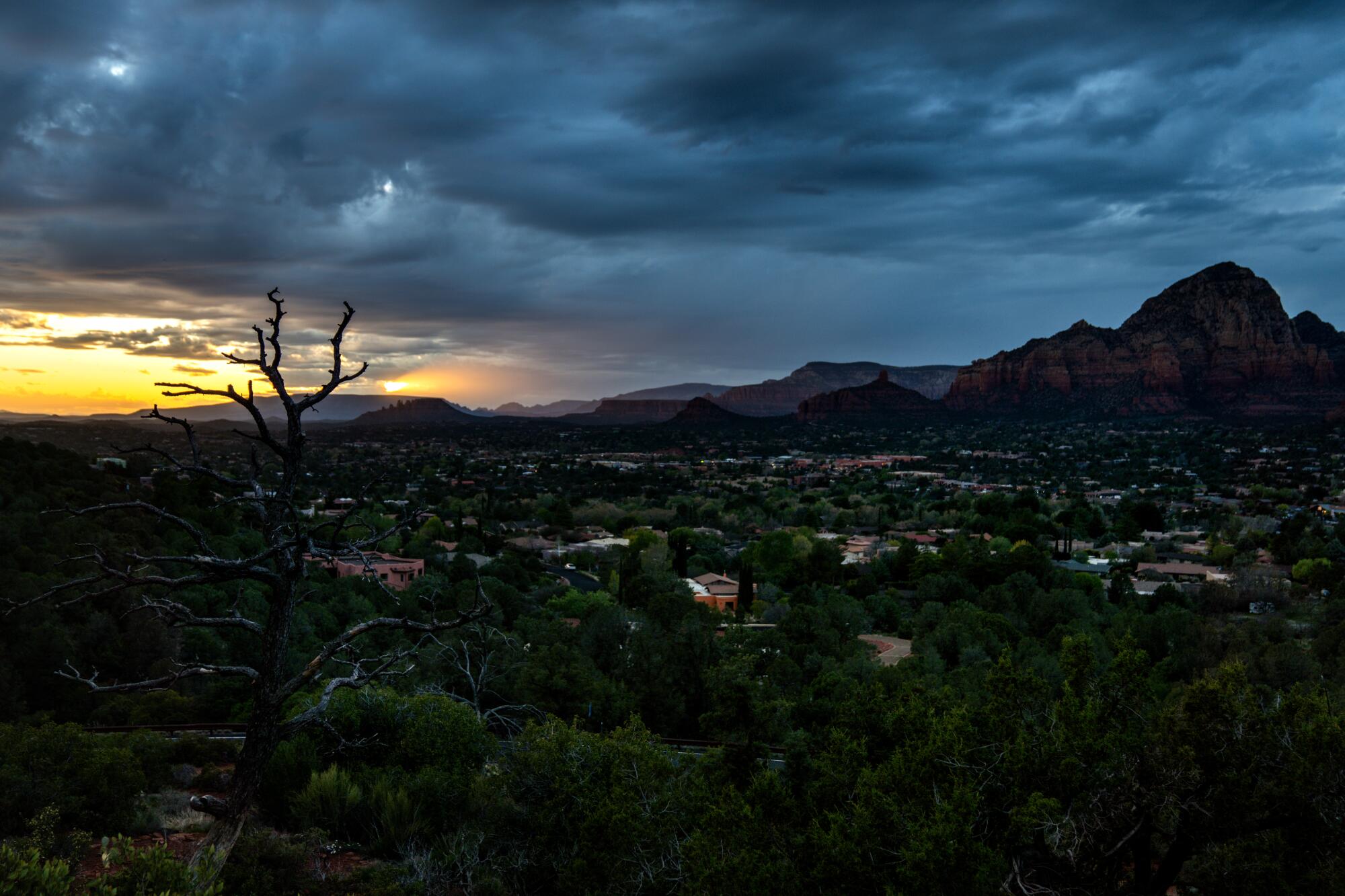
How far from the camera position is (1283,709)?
411 inches

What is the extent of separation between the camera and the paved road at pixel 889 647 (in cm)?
3225

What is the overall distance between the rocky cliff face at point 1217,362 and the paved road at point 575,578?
165 metres

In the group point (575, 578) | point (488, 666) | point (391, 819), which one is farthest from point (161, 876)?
point (575, 578)

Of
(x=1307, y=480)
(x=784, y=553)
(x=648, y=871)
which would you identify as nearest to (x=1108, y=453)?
(x=1307, y=480)

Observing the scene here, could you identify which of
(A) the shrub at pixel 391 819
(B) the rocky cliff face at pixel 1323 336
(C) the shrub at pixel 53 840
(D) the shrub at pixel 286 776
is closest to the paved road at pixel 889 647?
(A) the shrub at pixel 391 819

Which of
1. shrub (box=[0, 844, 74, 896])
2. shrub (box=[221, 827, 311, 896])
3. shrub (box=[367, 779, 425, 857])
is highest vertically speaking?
shrub (box=[0, 844, 74, 896])

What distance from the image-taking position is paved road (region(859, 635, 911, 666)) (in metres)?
32.2

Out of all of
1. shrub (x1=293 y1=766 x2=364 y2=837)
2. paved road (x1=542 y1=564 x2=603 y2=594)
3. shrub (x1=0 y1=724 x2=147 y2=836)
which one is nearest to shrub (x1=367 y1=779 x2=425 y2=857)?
shrub (x1=293 y1=766 x2=364 y2=837)

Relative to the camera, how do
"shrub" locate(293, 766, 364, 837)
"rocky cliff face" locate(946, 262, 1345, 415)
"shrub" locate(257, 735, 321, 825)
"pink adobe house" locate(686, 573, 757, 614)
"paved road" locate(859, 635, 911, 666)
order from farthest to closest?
"rocky cliff face" locate(946, 262, 1345, 415), "pink adobe house" locate(686, 573, 757, 614), "paved road" locate(859, 635, 911, 666), "shrub" locate(257, 735, 321, 825), "shrub" locate(293, 766, 364, 837)

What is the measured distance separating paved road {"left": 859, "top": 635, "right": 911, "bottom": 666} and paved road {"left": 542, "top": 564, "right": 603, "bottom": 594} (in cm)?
1600

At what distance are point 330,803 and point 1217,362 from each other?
8283 inches

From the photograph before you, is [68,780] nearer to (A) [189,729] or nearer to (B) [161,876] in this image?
(A) [189,729]

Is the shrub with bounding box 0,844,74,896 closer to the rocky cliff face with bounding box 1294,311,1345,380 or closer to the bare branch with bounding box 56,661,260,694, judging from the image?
the bare branch with bounding box 56,661,260,694

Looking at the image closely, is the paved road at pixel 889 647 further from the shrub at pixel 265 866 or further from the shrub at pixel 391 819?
the shrub at pixel 265 866
